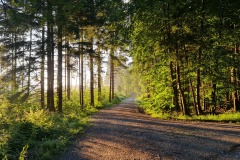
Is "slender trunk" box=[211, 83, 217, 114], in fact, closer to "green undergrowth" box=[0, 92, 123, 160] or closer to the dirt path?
the dirt path

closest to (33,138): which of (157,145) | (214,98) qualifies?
(157,145)

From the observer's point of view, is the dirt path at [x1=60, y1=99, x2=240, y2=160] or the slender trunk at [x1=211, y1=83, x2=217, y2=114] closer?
the dirt path at [x1=60, y1=99, x2=240, y2=160]

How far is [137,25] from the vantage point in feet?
54.6

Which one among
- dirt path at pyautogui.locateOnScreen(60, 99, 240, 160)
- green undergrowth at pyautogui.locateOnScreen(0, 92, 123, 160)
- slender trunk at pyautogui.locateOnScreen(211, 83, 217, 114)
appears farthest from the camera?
slender trunk at pyautogui.locateOnScreen(211, 83, 217, 114)

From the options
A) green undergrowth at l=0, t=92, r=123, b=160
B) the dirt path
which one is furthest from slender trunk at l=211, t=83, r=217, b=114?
green undergrowth at l=0, t=92, r=123, b=160

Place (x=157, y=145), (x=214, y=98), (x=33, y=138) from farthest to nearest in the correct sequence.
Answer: (x=214, y=98)
(x=33, y=138)
(x=157, y=145)

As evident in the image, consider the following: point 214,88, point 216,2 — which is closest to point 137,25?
point 216,2

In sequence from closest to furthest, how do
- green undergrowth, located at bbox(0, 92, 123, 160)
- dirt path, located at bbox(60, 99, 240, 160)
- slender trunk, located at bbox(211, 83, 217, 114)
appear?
green undergrowth, located at bbox(0, 92, 123, 160) < dirt path, located at bbox(60, 99, 240, 160) < slender trunk, located at bbox(211, 83, 217, 114)

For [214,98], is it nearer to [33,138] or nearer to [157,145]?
[157,145]

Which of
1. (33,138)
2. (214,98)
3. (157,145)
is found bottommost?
(157,145)

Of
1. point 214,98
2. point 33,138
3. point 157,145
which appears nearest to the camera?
point 157,145

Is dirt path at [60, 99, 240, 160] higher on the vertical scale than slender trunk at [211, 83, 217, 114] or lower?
lower

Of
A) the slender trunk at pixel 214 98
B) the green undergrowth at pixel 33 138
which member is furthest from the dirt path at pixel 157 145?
the slender trunk at pixel 214 98

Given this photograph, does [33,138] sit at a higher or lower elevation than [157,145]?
higher
